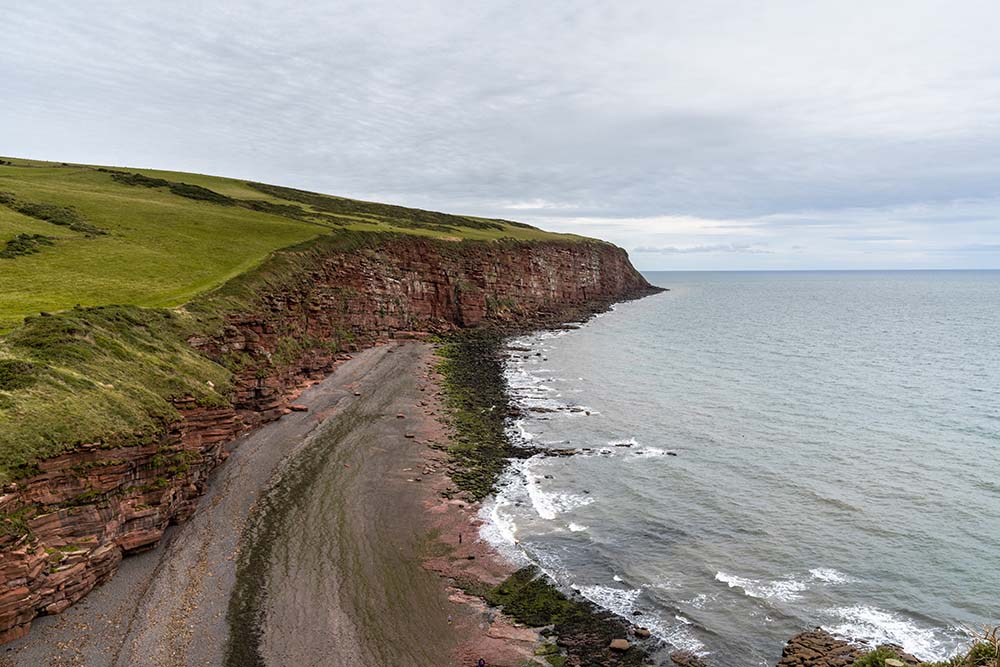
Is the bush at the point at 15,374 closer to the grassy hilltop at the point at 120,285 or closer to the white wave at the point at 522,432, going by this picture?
the grassy hilltop at the point at 120,285

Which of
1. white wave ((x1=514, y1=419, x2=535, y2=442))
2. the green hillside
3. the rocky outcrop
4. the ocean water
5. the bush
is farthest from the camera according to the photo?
white wave ((x1=514, y1=419, x2=535, y2=442))

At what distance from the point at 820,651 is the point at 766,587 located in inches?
172

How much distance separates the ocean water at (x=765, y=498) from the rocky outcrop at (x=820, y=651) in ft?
1.93

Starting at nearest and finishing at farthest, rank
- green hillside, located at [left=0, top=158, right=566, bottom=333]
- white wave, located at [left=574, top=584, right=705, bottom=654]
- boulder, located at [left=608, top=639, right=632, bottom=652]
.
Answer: boulder, located at [left=608, top=639, right=632, bottom=652]
white wave, located at [left=574, top=584, right=705, bottom=654]
green hillside, located at [left=0, top=158, right=566, bottom=333]

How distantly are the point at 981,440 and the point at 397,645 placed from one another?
1767 inches

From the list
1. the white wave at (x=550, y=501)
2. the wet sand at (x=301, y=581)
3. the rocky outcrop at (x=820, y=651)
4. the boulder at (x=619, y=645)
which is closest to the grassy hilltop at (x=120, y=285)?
the wet sand at (x=301, y=581)

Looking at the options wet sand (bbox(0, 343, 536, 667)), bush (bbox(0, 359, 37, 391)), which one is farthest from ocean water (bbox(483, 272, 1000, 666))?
bush (bbox(0, 359, 37, 391))

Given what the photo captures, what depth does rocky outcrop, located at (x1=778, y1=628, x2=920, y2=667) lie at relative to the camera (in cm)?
1923

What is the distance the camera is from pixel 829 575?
82.4ft

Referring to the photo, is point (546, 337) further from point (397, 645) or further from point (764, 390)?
point (397, 645)

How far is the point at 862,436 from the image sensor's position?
43.7 meters

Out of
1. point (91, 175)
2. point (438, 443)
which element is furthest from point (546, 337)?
point (91, 175)

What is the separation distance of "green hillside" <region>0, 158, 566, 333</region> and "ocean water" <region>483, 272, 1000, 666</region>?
101ft

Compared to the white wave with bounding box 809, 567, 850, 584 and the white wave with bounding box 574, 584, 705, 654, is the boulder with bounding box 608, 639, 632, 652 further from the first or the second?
the white wave with bounding box 809, 567, 850, 584
